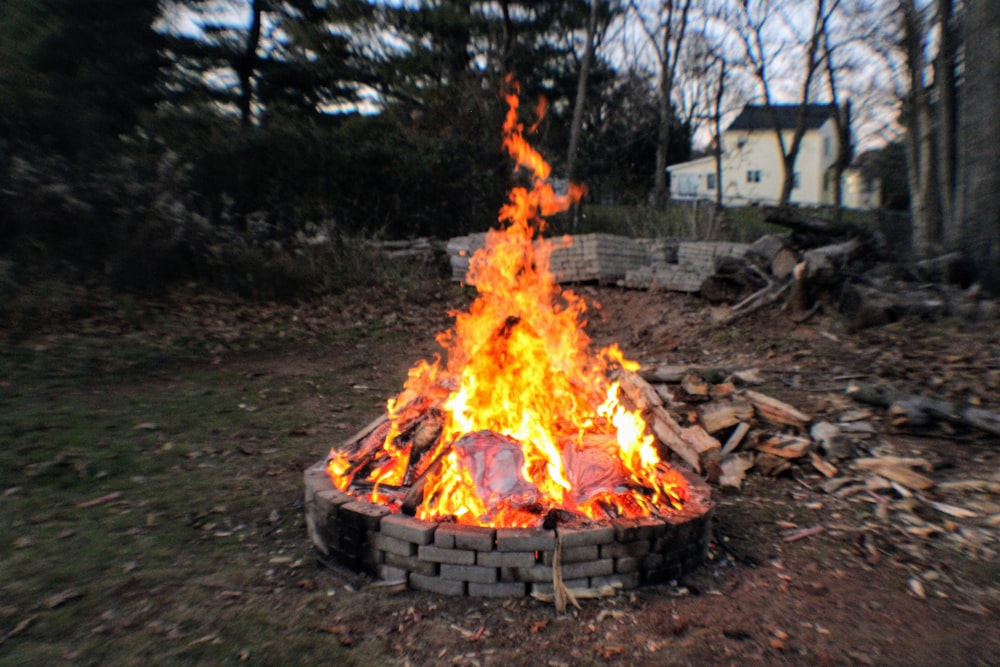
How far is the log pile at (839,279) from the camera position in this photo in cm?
834

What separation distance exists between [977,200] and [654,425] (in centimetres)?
633

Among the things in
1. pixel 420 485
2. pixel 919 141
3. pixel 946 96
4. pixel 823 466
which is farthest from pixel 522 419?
pixel 919 141

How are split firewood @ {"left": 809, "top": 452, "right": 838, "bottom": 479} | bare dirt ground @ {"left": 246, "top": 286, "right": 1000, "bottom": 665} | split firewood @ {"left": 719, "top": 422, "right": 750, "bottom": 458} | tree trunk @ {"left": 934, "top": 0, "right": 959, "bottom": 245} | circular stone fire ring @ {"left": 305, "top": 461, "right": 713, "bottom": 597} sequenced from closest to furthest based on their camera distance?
bare dirt ground @ {"left": 246, "top": 286, "right": 1000, "bottom": 665} → circular stone fire ring @ {"left": 305, "top": 461, "right": 713, "bottom": 597} → split firewood @ {"left": 809, "top": 452, "right": 838, "bottom": 479} → split firewood @ {"left": 719, "top": 422, "right": 750, "bottom": 458} → tree trunk @ {"left": 934, "top": 0, "right": 959, "bottom": 245}

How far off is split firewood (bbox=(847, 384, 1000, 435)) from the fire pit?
178 centimetres

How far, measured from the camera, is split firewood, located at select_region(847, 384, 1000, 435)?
5.32 meters

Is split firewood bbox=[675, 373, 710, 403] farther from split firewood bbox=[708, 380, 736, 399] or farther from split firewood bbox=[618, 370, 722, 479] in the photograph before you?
split firewood bbox=[618, 370, 722, 479]

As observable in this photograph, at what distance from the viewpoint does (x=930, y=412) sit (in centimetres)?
553

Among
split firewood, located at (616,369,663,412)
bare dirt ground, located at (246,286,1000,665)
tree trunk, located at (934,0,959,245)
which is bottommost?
bare dirt ground, located at (246,286,1000,665)

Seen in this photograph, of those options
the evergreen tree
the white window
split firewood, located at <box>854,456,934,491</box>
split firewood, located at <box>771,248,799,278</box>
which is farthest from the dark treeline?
the white window

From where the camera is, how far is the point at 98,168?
10430 mm

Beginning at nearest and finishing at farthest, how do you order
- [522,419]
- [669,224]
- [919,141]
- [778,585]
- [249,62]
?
[778,585], [522,419], [919,141], [669,224], [249,62]

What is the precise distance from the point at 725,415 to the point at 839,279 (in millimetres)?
4490

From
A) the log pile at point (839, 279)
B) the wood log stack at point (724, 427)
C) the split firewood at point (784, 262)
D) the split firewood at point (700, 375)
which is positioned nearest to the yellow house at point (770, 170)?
the log pile at point (839, 279)

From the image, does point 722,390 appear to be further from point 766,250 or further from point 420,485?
point 766,250
